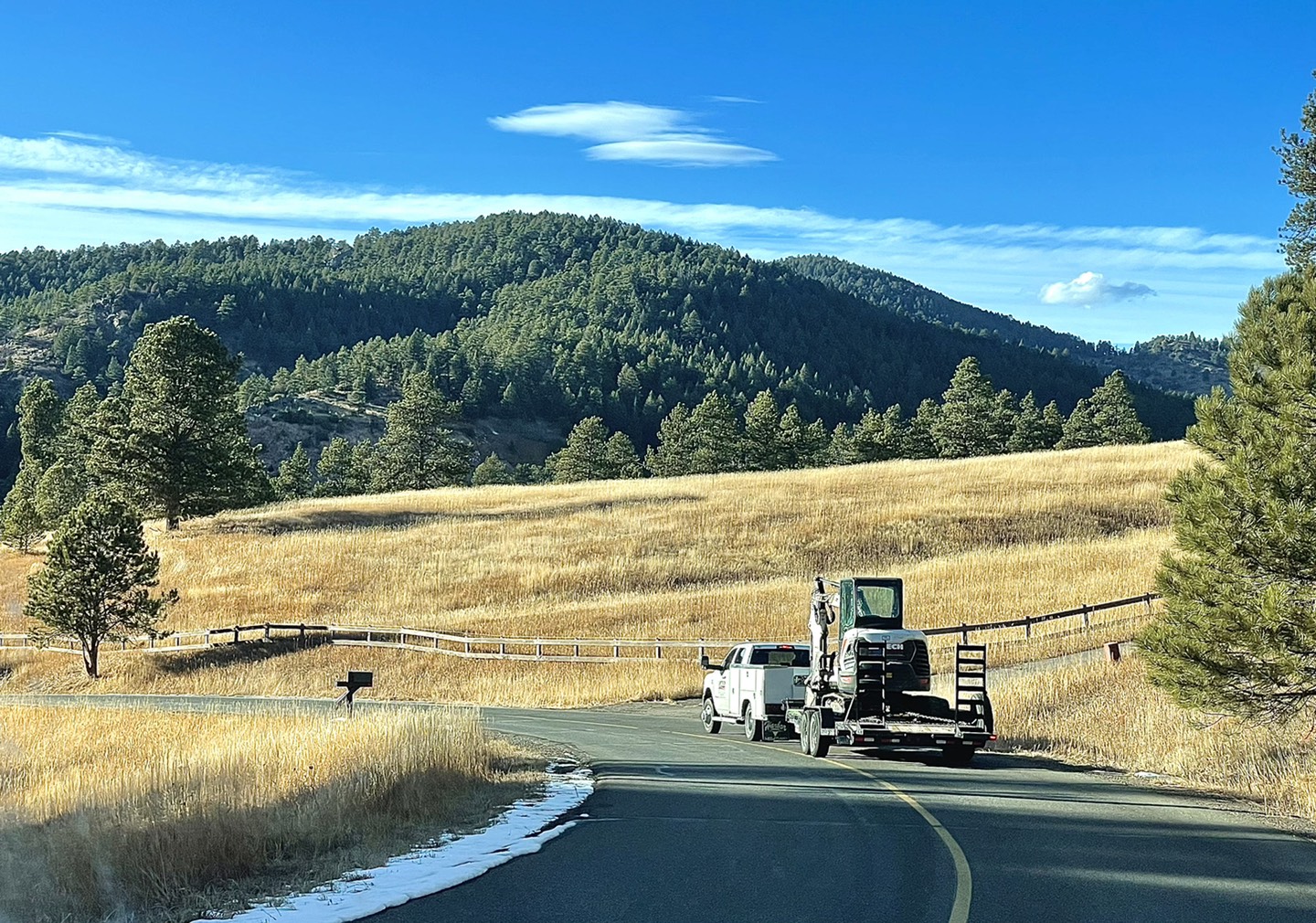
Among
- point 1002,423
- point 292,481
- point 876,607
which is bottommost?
point 876,607

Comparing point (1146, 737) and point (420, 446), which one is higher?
point (420, 446)

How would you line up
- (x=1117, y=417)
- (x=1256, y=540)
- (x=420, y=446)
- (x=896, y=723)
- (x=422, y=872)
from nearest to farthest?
(x=422, y=872)
(x=1256, y=540)
(x=896, y=723)
(x=420, y=446)
(x=1117, y=417)

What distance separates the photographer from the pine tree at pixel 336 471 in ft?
362

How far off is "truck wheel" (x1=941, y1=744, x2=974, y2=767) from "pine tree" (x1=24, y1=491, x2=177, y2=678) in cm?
3042

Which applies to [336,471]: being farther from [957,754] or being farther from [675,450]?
[957,754]

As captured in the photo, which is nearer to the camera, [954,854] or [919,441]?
[954,854]

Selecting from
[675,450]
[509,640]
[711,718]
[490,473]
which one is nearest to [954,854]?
[711,718]

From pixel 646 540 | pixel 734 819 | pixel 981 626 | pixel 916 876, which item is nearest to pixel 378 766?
pixel 734 819

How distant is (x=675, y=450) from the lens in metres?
114

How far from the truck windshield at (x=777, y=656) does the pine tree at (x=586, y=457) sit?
296 ft

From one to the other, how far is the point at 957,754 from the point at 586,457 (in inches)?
3824

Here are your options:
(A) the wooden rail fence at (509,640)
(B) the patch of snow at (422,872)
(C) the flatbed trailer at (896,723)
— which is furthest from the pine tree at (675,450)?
(B) the patch of snow at (422,872)

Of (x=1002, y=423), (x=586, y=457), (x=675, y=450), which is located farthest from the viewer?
(x=586, y=457)

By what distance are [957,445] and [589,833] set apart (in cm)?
10017
